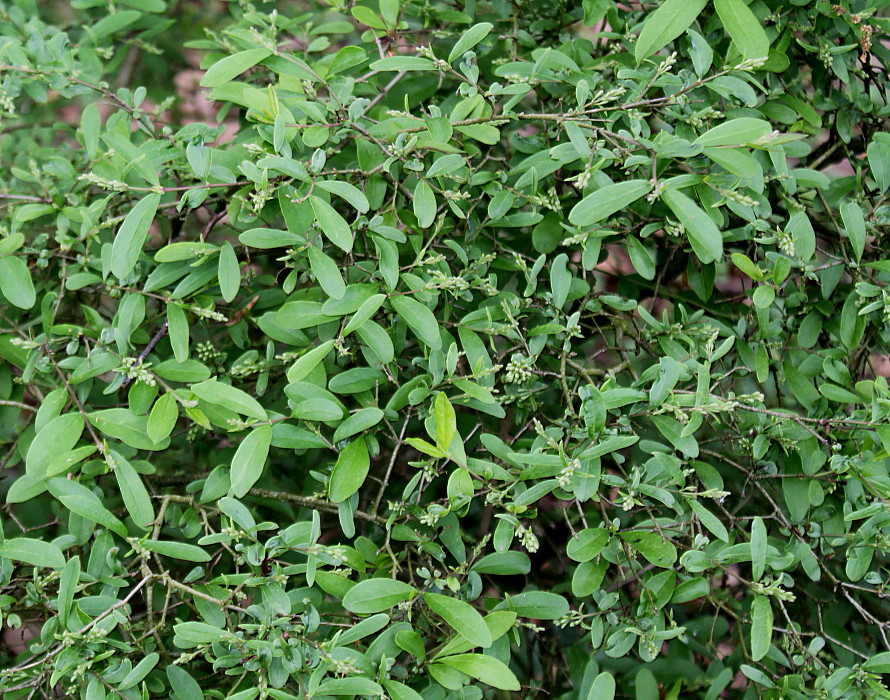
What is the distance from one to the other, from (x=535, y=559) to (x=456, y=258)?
0.87 metres

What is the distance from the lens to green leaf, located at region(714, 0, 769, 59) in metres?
1.19

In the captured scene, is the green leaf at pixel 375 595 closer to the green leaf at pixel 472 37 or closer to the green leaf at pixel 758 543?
the green leaf at pixel 758 543

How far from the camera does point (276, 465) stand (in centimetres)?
185

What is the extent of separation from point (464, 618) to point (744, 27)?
979 millimetres

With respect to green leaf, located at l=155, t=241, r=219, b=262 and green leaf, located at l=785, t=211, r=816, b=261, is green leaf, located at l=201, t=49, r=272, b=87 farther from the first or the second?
green leaf, located at l=785, t=211, r=816, b=261

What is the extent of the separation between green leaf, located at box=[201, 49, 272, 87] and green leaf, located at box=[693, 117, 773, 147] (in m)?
0.71

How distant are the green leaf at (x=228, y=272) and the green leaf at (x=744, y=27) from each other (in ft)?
2.81

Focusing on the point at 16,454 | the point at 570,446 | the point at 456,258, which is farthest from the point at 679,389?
the point at 16,454

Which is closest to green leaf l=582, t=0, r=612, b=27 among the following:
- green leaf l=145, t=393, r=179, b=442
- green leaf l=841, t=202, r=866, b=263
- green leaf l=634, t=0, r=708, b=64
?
green leaf l=634, t=0, r=708, b=64

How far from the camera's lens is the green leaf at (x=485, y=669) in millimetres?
1080

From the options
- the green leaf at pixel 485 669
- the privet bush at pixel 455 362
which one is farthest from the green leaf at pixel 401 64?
the green leaf at pixel 485 669

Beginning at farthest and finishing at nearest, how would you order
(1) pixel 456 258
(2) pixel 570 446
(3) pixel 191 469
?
1. (3) pixel 191 469
2. (1) pixel 456 258
3. (2) pixel 570 446

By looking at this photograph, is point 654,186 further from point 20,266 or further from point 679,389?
point 20,266

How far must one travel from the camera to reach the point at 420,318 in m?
1.20
